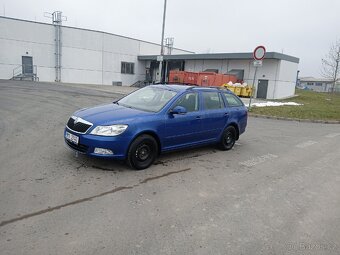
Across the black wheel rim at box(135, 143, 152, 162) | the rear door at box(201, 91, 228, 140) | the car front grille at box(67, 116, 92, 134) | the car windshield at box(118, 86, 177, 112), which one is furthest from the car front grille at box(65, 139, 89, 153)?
the rear door at box(201, 91, 228, 140)

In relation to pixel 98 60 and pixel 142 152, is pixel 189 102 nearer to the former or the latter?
pixel 142 152

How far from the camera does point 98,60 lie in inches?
1438

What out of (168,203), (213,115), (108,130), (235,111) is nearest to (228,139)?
(235,111)

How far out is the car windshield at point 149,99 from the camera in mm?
6056

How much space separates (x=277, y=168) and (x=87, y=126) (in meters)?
3.86

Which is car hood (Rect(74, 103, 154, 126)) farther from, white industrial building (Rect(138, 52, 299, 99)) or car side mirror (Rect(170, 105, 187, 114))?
white industrial building (Rect(138, 52, 299, 99))

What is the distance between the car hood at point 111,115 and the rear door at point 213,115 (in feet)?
5.27

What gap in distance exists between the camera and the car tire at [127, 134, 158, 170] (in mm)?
5355

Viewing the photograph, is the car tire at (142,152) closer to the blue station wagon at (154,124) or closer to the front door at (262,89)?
the blue station wagon at (154,124)

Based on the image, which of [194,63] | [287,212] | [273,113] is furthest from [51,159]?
[194,63]

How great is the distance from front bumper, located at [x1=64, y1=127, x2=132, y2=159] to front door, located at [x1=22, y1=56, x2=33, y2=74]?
99.6ft

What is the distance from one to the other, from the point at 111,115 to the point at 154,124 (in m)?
0.79

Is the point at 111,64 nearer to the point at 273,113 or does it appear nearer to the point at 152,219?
the point at 273,113

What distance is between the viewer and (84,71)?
3578 centimetres
